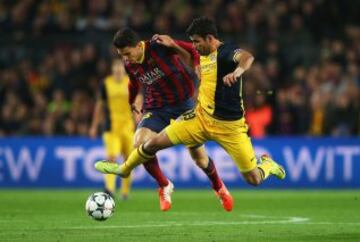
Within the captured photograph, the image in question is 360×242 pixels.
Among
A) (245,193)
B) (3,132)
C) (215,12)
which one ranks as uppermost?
(215,12)

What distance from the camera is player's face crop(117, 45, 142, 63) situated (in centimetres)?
1144

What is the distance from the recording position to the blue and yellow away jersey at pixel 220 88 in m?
10.6

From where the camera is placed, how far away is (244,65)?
33.3 feet

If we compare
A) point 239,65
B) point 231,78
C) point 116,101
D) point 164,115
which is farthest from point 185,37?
point 231,78

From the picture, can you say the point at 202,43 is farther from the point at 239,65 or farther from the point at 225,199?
the point at 225,199

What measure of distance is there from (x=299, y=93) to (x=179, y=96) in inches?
344

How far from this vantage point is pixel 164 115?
12133 mm

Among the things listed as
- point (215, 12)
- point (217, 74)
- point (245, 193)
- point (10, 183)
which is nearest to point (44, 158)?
point (10, 183)

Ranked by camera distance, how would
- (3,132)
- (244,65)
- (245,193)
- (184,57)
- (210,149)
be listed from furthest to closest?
(3,132), (210,149), (245,193), (184,57), (244,65)

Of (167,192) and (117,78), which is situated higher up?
(117,78)

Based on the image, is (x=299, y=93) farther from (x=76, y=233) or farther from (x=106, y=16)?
(x=76, y=233)

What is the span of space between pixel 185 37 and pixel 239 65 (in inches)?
490

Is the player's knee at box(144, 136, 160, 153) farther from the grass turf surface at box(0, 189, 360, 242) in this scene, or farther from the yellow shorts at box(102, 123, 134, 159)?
the yellow shorts at box(102, 123, 134, 159)

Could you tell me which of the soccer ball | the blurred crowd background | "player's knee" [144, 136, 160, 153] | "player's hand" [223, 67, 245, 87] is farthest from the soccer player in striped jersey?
the blurred crowd background
